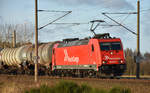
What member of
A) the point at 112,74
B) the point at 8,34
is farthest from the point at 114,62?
the point at 8,34

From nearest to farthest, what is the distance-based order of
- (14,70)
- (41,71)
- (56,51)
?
(56,51) < (41,71) < (14,70)

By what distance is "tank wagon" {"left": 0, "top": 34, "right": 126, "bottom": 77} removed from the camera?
27417 mm

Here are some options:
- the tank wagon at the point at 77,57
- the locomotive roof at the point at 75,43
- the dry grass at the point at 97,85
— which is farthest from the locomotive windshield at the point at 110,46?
the dry grass at the point at 97,85

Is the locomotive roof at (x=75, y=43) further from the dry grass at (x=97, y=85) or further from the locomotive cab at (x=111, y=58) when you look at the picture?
the dry grass at (x=97, y=85)

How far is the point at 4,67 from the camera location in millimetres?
46219

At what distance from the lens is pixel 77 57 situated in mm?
31500

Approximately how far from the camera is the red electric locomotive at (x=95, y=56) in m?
27.3

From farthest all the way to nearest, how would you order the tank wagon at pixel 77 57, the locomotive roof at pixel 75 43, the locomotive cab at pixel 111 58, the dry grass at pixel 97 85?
the locomotive roof at pixel 75 43
the tank wagon at pixel 77 57
the locomotive cab at pixel 111 58
the dry grass at pixel 97 85

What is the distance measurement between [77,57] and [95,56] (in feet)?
12.7

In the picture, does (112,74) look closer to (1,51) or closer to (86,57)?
(86,57)

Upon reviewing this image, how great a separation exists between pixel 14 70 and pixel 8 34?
3390 cm

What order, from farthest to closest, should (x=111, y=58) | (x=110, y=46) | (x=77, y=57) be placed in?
(x=77, y=57) < (x=110, y=46) < (x=111, y=58)

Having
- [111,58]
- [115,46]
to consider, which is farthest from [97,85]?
[115,46]

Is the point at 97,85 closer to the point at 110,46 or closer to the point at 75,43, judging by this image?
the point at 110,46
